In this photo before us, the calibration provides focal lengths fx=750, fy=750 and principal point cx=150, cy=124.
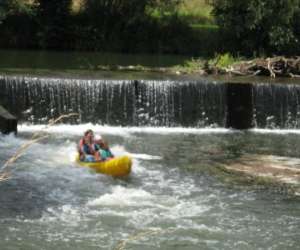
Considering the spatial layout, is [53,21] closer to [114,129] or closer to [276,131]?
[114,129]

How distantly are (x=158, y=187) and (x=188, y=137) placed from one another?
657 centimetres

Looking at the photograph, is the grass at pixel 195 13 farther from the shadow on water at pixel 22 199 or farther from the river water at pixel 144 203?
the shadow on water at pixel 22 199

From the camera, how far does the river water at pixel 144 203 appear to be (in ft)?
34.7

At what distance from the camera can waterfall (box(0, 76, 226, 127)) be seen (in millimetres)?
21516

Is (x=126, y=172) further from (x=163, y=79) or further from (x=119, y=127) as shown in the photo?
(x=163, y=79)

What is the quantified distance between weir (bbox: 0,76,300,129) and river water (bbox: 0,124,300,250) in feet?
10.7

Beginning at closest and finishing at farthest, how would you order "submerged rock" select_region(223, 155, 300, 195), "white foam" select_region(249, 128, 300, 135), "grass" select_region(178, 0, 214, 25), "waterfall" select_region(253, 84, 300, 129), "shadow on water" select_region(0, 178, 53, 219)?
"shadow on water" select_region(0, 178, 53, 219)
"submerged rock" select_region(223, 155, 300, 195)
"white foam" select_region(249, 128, 300, 135)
"waterfall" select_region(253, 84, 300, 129)
"grass" select_region(178, 0, 214, 25)

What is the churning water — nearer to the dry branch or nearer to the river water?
the river water

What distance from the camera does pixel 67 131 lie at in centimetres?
2023

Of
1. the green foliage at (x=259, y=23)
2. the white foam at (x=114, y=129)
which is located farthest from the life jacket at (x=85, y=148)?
the green foliage at (x=259, y=23)

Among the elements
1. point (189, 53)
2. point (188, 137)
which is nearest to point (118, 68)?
point (188, 137)

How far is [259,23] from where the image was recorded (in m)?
33.1

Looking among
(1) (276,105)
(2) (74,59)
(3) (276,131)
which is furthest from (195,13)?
(3) (276,131)

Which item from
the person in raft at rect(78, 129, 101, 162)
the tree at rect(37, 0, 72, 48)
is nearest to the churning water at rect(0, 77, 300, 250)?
the person in raft at rect(78, 129, 101, 162)
